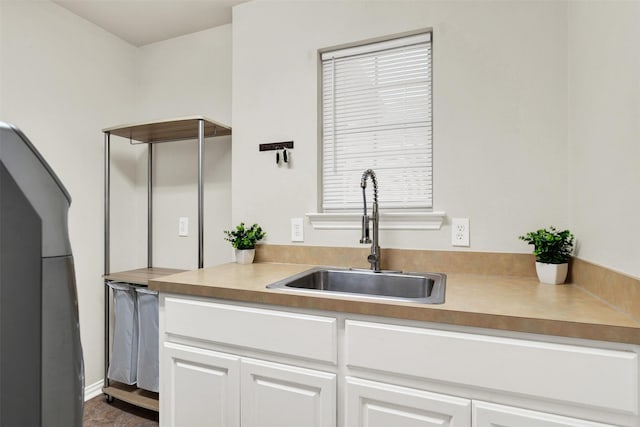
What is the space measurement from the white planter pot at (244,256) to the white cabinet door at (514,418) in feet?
4.24

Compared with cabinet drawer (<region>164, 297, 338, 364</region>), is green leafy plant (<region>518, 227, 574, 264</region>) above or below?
above

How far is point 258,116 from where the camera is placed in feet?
6.68

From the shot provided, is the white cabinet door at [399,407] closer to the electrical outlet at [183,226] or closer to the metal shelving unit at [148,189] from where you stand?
the metal shelving unit at [148,189]

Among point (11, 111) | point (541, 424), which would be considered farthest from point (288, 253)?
point (11, 111)

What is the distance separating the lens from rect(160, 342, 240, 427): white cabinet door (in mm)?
1323

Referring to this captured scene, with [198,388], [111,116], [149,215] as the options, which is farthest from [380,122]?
[111,116]

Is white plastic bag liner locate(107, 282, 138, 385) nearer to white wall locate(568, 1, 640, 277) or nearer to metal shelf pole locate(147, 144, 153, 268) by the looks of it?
metal shelf pole locate(147, 144, 153, 268)

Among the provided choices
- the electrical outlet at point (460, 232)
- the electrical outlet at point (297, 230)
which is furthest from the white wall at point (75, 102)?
the electrical outlet at point (460, 232)

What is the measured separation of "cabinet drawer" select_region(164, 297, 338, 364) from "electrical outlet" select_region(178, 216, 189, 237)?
108 centimetres

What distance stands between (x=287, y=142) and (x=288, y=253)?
0.62 m

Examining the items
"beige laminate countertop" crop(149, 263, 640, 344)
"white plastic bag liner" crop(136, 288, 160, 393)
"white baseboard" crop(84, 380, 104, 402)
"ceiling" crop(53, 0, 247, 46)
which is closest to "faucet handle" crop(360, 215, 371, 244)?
"beige laminate countertop" crop(149, 263, 640, 344)

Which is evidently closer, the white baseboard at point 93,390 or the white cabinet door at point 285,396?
the white cabinet door at point 285,396

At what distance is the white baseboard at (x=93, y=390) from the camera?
2296mm

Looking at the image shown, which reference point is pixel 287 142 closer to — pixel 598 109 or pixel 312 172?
pixel 312 172
